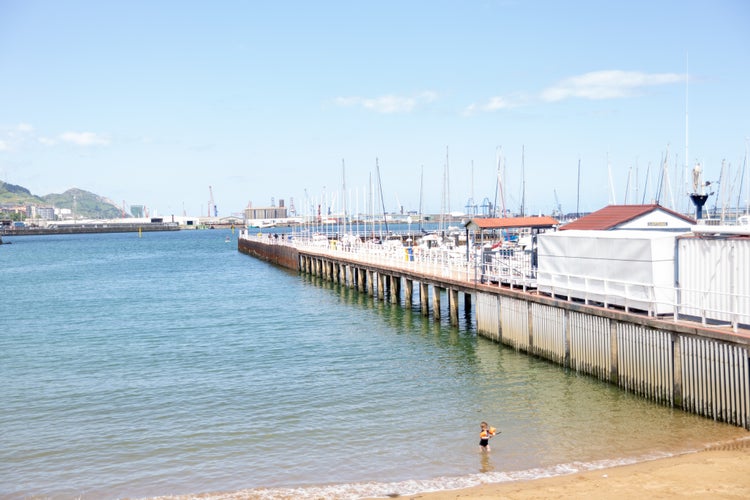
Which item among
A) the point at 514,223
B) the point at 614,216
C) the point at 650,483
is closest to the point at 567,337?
the point at 614,216

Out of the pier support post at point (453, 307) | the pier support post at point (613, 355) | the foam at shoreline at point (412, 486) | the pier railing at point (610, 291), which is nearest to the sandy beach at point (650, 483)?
the foam at shoreline at point (412, 486)

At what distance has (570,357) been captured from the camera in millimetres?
25109

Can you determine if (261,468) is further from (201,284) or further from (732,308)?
(201,284)

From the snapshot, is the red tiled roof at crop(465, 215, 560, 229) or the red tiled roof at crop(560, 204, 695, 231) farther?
the red tiled roof at crop(465, 215, 560, 229)

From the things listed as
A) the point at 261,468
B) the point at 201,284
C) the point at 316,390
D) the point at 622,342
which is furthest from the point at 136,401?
the point at 201,284

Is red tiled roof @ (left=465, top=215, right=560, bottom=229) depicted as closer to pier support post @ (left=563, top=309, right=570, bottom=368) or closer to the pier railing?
the pier railing

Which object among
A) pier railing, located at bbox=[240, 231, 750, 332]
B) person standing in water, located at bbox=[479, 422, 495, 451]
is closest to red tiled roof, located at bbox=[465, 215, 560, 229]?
pier railing, located at bbox=[240, 231, 750, 332]

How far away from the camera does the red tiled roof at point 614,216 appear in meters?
29.0

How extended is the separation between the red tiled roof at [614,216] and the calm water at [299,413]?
6.31m

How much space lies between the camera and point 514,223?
35.2 meters

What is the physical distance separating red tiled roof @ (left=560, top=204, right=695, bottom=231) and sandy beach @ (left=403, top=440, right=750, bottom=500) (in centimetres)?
1380

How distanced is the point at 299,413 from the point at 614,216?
1605 centimetres

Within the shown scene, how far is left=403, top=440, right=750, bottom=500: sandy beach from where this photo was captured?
47.7ft

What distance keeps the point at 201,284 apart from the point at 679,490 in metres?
60.1
